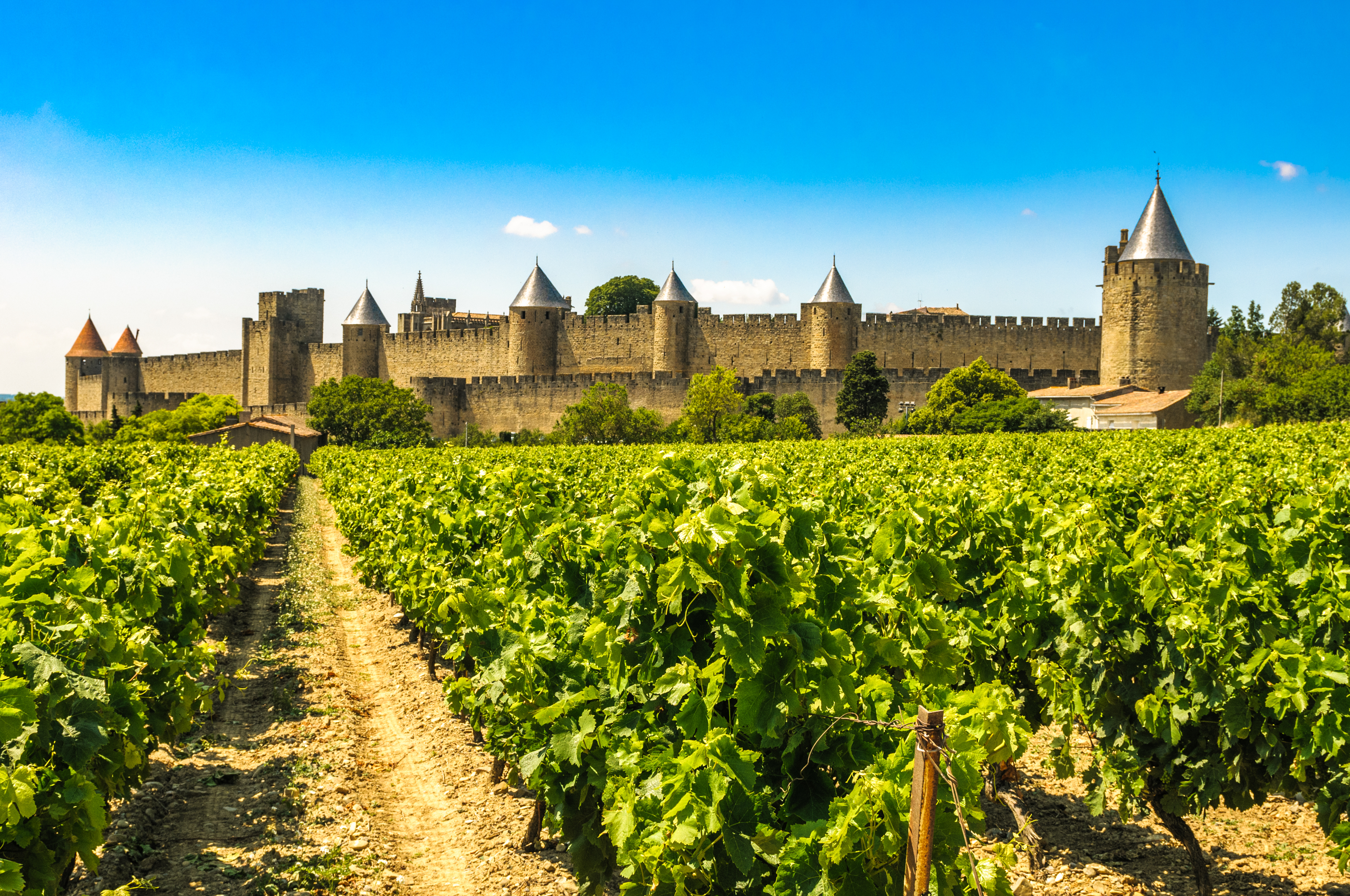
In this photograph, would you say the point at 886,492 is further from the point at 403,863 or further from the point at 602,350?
the point at 602,350

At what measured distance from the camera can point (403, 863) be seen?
4.09 meters

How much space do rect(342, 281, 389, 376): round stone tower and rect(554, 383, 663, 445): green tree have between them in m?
15.4

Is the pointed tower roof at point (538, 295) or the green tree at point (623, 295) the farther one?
the green tree at point (623, 295)

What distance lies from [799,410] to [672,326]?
914cm

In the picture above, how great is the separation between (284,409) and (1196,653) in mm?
48031

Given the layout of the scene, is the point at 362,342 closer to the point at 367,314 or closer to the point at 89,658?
the point at 367,314

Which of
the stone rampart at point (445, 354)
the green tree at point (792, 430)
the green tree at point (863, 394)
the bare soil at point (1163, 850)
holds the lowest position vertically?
the bare soil at point (1163, 850)

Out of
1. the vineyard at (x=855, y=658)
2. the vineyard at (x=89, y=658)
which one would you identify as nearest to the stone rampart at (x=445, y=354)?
the vineyard at (x=89, y=658)

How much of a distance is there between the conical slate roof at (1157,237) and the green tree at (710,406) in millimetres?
14421

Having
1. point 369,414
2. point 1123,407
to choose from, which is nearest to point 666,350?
point 369,414

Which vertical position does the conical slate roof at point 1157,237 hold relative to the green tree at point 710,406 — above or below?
above

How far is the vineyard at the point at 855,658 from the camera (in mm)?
2367

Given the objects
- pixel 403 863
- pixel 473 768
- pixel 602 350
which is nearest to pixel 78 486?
pixel 473 768

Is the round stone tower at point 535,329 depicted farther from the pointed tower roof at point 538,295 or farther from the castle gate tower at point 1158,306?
the castle gate tower at point 1158,306
